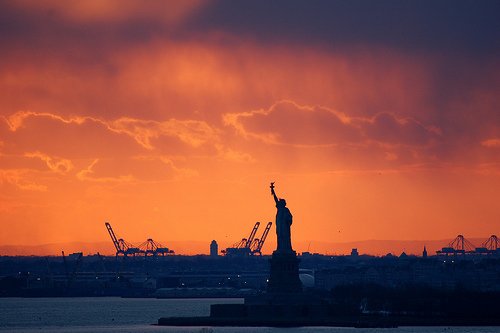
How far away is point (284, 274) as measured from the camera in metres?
152

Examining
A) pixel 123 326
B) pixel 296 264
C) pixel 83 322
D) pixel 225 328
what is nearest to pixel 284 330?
pixel 225 328

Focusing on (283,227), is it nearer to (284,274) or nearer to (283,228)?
(283,228)

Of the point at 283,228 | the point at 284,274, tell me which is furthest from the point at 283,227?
the point at 284,274

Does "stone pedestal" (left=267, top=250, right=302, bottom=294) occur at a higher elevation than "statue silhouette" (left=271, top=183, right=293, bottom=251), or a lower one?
lower

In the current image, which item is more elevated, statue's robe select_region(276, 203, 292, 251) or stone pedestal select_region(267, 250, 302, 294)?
statue's robe select_region(276, 203, 292, 251)

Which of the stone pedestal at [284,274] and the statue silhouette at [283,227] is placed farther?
the statue silhouette at [283,227]

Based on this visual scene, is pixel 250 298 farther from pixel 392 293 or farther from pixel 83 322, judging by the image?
pixel 392 293

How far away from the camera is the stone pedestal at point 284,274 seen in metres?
151

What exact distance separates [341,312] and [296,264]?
27.3 ft

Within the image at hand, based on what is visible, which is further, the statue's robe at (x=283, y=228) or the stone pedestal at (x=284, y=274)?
the statue's robe at (x=283, y=228)

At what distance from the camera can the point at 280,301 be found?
15038 cm

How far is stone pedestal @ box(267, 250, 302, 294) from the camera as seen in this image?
151250 millimetres

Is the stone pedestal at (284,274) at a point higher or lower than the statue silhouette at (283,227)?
lower

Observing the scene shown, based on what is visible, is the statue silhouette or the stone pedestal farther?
the statue silhouette
